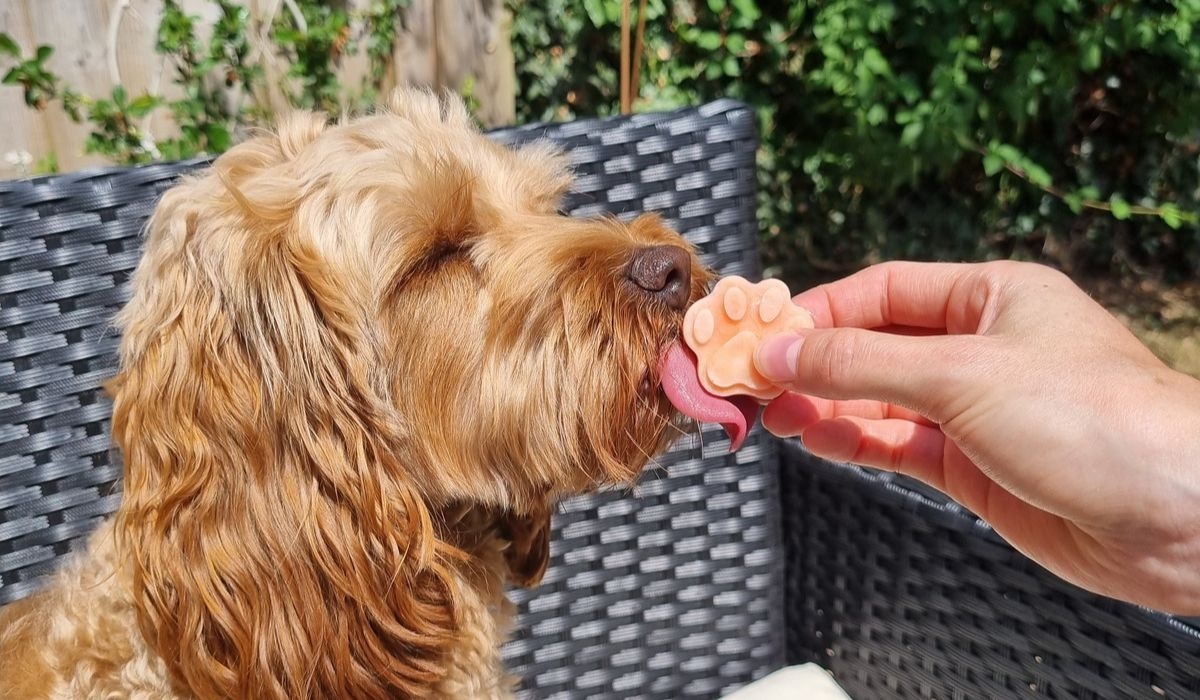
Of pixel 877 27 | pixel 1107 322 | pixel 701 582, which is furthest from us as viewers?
pixel 877 27

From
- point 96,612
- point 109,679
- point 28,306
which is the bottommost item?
point 109,679

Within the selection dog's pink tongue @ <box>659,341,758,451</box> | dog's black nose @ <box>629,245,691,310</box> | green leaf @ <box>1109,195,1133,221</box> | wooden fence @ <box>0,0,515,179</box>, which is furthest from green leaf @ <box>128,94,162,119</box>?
green leaf @ <box>1109,195,1133,221</box>

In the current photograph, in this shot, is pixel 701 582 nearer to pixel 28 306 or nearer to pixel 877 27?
pixel 28 306

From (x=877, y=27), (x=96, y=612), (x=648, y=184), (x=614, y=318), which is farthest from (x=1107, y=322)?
(x=877, y=27)

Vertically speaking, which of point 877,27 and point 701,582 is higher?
point 877,27

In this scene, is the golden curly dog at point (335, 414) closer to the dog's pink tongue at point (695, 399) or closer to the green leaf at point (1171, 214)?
the dog's pink tongue at point (695, 399)

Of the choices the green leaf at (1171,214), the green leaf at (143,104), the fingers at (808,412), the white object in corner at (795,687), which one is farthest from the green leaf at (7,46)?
the green leaf at (1171,214)

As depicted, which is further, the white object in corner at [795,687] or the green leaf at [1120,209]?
the green leaf at [1120,209]
